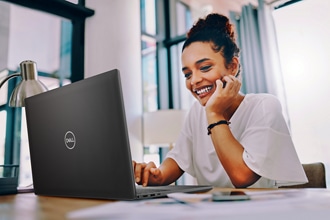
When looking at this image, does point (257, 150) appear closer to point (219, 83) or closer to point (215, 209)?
point (219, 83)

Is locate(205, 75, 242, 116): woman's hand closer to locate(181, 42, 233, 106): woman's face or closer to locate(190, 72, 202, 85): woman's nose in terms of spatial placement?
locate(181, 42, 233, 106): woman's face

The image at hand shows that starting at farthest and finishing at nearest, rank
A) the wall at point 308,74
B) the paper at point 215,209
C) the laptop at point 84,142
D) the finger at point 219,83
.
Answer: the wall at point 308,74 < the finger at point 219,83 < the laptop at point 84,142 < the paper at point 215,209

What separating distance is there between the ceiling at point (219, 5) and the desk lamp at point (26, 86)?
6.16ft

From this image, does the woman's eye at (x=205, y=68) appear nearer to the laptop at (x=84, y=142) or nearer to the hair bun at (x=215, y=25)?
the hair bun at (x=215, y=25)

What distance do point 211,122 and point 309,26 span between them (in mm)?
1324

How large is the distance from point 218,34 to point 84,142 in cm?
163

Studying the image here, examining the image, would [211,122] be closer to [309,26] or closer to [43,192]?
[43,192]

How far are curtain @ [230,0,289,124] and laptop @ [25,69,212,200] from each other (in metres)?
1.82

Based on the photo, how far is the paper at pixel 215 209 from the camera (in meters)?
0.56

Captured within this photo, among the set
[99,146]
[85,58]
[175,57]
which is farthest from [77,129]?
[175,57]


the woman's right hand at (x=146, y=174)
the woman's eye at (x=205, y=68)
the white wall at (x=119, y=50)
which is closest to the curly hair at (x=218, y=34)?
the woman's eye at (x=205, y=68)

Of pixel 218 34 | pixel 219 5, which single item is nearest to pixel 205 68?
pixel 218 34

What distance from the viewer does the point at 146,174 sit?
1617 mm

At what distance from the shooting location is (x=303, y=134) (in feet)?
8.35
